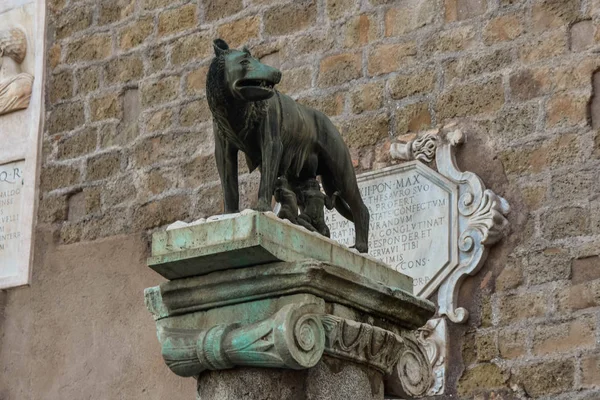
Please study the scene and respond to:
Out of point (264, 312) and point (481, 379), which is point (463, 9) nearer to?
point (481, 379)

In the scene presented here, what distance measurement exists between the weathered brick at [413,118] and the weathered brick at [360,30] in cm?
50

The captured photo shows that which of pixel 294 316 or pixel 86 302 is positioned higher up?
pixel 86 302

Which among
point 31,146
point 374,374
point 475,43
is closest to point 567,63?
point 475,43

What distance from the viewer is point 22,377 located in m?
8.13

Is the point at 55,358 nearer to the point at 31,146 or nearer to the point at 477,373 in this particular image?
the point at 31,146

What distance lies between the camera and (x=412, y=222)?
21.7 ft

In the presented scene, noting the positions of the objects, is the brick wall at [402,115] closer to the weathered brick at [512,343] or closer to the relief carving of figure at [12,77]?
the weathered brick at [512,343]

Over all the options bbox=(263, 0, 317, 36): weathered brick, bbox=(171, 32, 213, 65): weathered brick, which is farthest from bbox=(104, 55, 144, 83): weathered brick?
bbox=(263, 0, 317, 36): weathered brick

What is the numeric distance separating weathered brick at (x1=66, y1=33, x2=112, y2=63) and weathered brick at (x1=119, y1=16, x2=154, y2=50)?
0.35 feet

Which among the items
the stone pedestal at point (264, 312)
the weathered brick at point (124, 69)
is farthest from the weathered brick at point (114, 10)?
the stone pedestal at point (264, 312)

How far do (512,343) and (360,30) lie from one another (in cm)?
196

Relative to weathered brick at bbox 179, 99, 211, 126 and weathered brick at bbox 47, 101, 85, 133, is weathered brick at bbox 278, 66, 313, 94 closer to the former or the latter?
weathered brick at bbox 179, 99, 211, 126

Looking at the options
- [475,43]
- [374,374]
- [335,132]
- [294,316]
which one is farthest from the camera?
[475,43]

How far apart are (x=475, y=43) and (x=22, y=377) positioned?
10.8 feet
